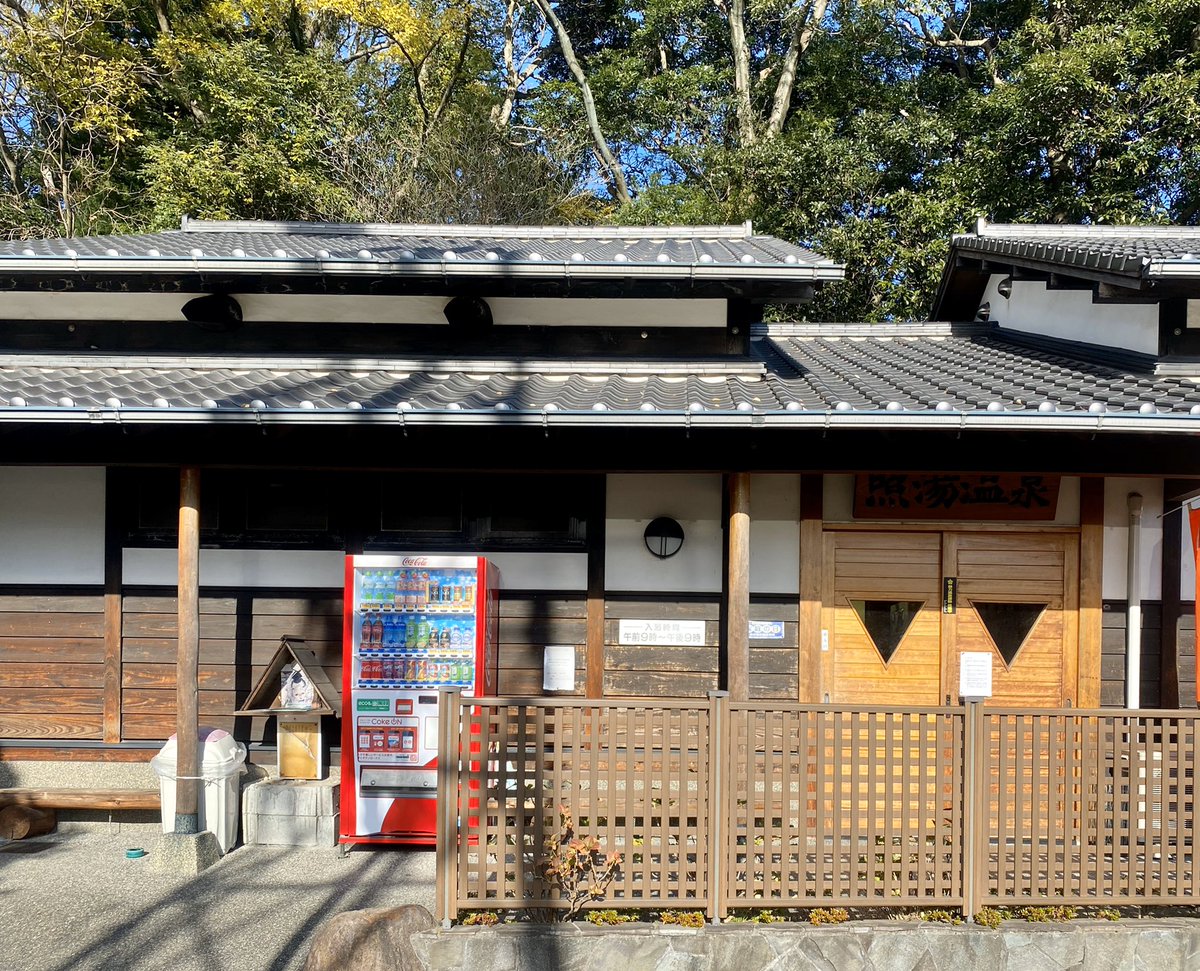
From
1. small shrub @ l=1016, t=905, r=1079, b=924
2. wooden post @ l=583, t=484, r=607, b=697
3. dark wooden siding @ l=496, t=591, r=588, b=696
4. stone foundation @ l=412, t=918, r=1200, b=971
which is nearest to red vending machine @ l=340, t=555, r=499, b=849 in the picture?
dark wooden siding @ l=496, t=591, r=588, b=696

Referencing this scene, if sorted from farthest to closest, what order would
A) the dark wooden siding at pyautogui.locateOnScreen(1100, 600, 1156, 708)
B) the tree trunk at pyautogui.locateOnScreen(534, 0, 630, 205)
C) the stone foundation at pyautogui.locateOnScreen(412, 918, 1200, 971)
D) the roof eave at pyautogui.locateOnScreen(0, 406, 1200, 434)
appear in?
1. the tree trunk at pyautogui.locateOnScreen(534, 0, 630, 205)
2. the dark wooden siding at pyautogui.locateOnScreen(1100, 600, 1156, 708)
3. the roof eave at pyautogui.locateOnScreen(0, 406, 1200, 434)
4. the stone foundation at pyautogui.locateOnScreen(412, 918, 1200, 971)

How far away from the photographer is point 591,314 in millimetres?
6922

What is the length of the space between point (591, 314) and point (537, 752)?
11.6 ft

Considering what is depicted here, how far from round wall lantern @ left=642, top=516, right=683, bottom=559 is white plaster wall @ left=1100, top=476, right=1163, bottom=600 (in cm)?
325

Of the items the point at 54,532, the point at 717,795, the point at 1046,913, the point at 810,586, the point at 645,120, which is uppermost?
the point at 645,120

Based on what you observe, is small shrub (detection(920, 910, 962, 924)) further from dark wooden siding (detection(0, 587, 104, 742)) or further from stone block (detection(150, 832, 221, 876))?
dark wooden siding (detection(0, 587, 104, 742))

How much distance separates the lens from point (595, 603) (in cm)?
686

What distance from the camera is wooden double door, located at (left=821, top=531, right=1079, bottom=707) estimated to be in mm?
6812

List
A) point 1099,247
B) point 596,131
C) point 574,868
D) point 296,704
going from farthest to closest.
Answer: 1. point 596,131
2. point 1099,247
3. point 296,704
4. point 574,868

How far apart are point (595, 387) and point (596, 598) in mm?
1662

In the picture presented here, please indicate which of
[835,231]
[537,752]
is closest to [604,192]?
[835,231]

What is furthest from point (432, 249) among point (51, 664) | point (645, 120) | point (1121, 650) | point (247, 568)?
point (645, 120)

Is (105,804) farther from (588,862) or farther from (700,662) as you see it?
(700,662)

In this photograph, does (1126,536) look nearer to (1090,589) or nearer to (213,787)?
(1090,589)
